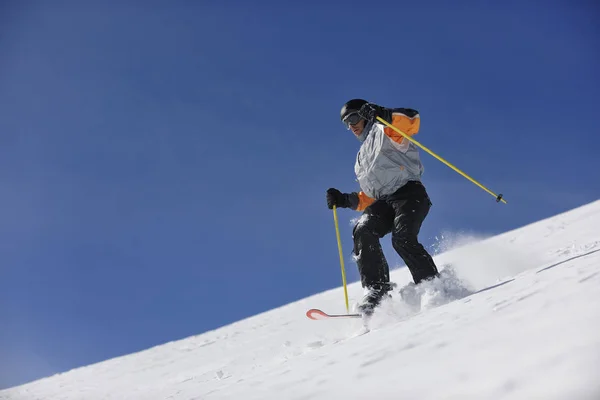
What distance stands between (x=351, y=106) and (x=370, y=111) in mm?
458

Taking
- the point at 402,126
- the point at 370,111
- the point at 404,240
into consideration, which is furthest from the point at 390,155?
the point at 404,240

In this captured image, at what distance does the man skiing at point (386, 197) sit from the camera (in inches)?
176

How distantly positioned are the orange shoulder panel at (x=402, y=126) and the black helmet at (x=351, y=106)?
48cm

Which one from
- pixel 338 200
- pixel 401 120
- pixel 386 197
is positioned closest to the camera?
pixel 401 120

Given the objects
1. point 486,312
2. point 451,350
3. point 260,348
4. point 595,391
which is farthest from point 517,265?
point 595,391

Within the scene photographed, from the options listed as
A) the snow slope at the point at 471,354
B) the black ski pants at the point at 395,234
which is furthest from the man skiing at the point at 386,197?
the snow slope at the point at 471,354

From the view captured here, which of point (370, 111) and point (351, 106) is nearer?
point (370, 111)

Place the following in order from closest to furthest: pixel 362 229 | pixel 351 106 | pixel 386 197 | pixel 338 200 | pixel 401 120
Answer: pixel 401 120, pixel 362 229, pixel 386 197, pixel 351 106, pixel 338 200

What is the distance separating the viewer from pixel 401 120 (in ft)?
15.2

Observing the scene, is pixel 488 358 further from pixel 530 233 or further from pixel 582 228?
pixel 530 233

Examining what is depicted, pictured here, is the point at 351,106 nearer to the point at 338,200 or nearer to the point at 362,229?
the point at 338,200

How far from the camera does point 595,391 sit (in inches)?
59.7

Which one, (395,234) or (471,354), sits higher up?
(395,234)

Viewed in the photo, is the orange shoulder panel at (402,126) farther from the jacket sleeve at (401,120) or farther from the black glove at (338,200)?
the black glove at (338,200)
